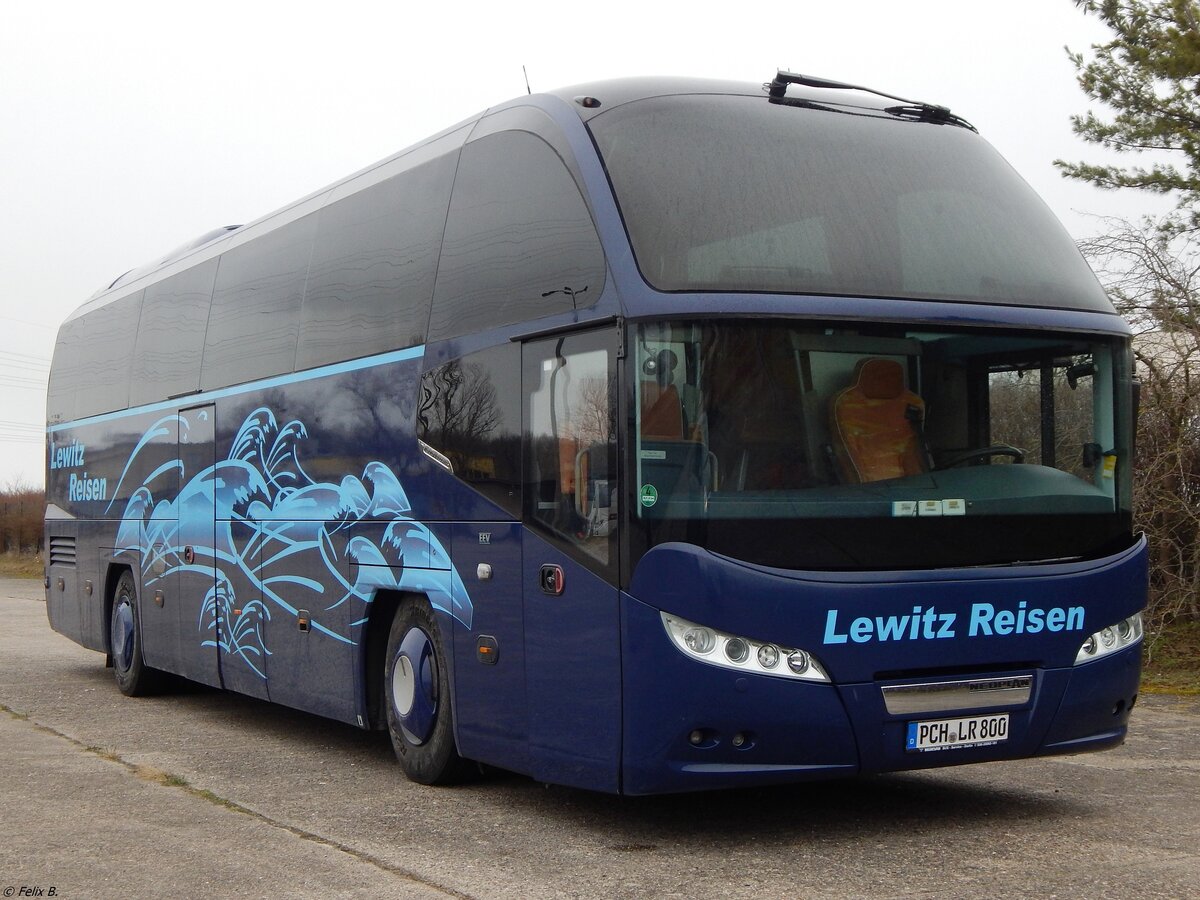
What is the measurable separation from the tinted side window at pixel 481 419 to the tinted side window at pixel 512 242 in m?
0.23

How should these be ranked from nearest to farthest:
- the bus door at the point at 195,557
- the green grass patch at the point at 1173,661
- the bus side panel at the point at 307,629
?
1. the bus side panel at the point at 307,629
2. the bus door at the point at 195,557
3. the green grass patch at the point at 1173,661

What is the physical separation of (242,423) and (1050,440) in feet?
20.5

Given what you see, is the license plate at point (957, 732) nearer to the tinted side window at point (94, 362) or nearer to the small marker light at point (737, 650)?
the small marker light at point (737, 650)

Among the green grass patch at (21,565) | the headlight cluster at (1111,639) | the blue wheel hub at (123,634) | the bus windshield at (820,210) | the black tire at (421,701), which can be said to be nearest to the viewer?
the bus windshield at (820,210)

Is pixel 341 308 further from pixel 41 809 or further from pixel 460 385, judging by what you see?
pixel 41 809

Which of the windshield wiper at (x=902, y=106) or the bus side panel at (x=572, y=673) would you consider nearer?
the bus side panel at (x=572, y=673)

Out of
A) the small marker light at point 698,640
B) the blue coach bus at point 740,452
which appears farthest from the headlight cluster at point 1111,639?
the small marker light at point 698,640

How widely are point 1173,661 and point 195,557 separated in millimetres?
8405

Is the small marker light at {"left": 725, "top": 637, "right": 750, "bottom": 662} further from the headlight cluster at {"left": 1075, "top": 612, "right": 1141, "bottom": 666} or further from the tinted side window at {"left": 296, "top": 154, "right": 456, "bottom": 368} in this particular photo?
the tinted side window at {"left": 296, "top": 154, "right": 456, "bottom": 368}

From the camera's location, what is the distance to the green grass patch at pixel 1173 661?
12.6 metres

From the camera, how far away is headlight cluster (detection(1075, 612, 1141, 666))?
23.8ft

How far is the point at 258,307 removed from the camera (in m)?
11.4

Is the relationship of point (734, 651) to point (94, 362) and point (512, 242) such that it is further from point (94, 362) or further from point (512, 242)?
point (94, 362)

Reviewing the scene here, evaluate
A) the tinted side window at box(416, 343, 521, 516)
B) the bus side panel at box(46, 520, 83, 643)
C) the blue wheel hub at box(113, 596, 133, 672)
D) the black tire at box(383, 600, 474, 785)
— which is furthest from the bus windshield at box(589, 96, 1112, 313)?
the bus side panel at box(46, 520, 83, 643)
